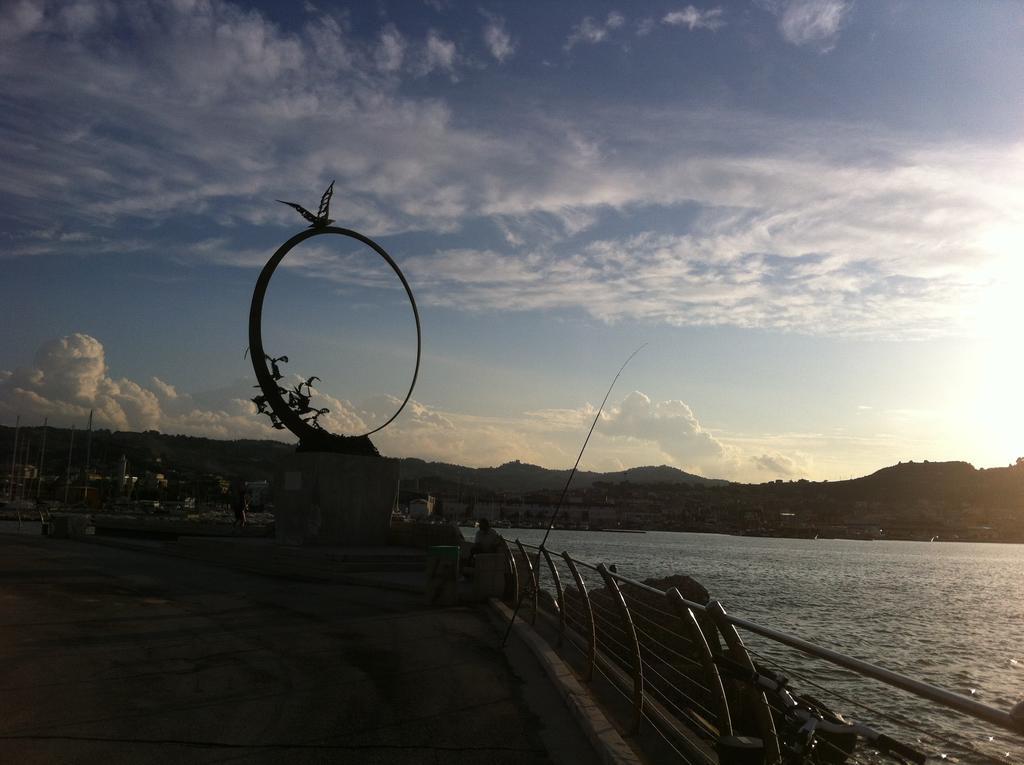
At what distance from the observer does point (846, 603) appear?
46500mm

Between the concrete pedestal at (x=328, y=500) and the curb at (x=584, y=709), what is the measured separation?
11.7 meters

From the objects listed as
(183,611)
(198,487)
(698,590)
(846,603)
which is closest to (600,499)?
(198,487)

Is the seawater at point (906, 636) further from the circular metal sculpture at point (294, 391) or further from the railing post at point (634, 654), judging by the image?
the circular metal sculpture at point (294, 391)

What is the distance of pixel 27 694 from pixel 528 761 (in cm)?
432

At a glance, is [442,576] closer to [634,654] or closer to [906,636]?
[634,654]

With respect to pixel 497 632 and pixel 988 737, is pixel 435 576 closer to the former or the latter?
pixel 497 632

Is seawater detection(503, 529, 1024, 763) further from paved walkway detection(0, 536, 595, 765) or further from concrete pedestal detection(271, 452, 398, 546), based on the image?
Answer: concrete pedestal detection(271, 452, 398, 546)

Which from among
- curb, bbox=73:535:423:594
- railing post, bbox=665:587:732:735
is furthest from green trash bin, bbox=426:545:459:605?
railing post, bbox=665:587:732:735

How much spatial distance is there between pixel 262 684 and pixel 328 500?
13484 mm

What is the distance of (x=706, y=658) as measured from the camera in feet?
15.3

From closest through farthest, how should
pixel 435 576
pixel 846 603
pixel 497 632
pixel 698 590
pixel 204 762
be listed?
pixel 204 762 < pixel 497 632 < pixel 435 576 < pixel 698 590 < pixel 846 603

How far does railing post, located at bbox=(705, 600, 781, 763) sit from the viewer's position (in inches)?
153

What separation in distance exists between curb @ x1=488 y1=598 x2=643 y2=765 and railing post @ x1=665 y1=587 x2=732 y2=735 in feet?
2.74

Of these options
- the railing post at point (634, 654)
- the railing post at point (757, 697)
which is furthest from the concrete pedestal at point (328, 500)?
the railing post at point (757, 697)
